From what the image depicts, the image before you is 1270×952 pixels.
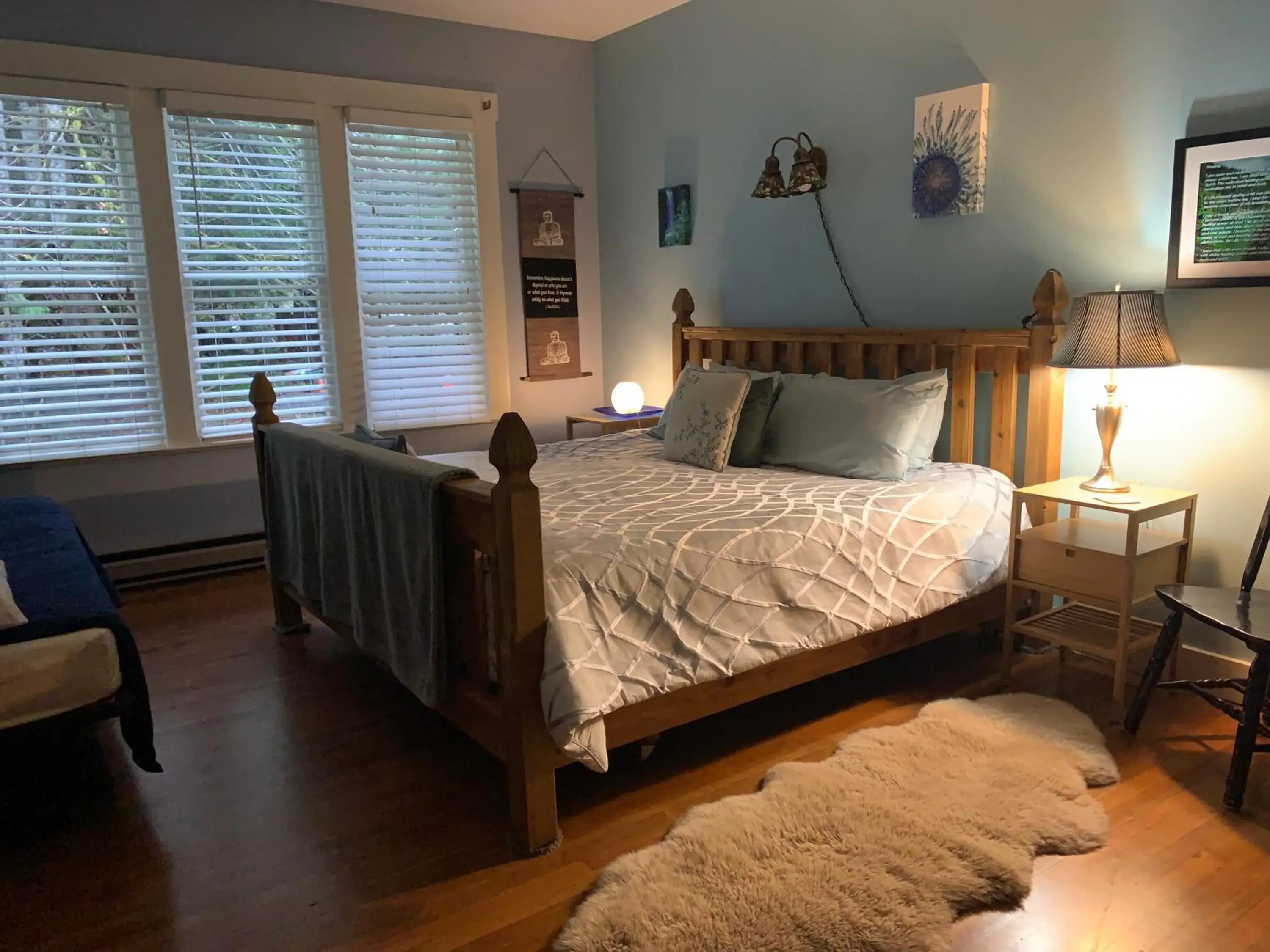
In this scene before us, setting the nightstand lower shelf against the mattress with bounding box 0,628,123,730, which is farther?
the nightstand lower shelf

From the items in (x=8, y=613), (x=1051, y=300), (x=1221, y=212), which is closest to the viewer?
(x=8, y=613)

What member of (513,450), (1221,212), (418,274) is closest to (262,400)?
(418,274)

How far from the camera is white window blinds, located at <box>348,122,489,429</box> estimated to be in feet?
14.6

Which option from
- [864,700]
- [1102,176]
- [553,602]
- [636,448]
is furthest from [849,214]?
[553,602]

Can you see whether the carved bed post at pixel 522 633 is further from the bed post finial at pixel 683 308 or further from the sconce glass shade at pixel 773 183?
the bed post finial at pixel 683 308

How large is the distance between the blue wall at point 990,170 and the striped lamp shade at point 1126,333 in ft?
0.71

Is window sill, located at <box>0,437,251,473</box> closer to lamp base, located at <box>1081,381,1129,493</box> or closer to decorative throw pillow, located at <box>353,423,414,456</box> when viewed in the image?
decorative throw pillow, located at <box>353,423,414,456</box>

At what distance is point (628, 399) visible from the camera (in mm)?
4691

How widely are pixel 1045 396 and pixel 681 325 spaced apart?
1911 mm

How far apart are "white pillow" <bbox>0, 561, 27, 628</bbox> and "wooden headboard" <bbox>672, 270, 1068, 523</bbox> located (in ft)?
9.23

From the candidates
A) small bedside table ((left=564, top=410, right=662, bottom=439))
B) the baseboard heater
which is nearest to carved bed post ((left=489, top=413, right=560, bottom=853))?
small bedside table ((left=564, top=410, right=662, bottom=439))

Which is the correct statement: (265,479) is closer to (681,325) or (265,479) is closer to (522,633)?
(522,633)

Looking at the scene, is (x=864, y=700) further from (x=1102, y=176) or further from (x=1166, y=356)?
(x=1102, y=176)

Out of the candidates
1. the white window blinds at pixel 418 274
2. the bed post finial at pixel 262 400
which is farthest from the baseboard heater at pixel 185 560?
the bed post finial at pixel 262 400
